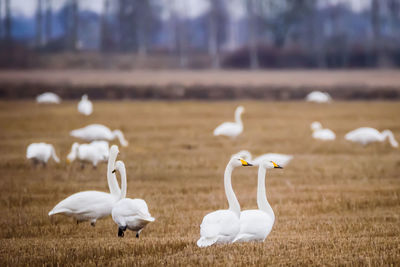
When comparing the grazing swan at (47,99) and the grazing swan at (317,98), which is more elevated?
the grazing swan at (47,99)

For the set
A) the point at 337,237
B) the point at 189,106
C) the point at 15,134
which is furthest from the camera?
the point at 189,106

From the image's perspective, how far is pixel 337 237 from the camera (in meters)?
9.00

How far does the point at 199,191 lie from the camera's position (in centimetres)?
1348

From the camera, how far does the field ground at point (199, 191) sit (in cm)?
789

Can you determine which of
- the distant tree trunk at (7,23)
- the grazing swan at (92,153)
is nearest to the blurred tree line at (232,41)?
the distant tree trunk at (7,23)

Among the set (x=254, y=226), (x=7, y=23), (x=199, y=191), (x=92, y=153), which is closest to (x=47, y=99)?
(x=92, y=153)

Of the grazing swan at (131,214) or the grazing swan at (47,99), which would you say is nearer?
the grazing swan at (131,214)

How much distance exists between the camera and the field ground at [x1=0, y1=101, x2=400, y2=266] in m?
7.89

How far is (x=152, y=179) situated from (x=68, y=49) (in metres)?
50.0

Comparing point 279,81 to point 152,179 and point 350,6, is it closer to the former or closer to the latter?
point 152,179

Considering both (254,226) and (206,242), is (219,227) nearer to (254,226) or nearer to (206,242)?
(206,242)

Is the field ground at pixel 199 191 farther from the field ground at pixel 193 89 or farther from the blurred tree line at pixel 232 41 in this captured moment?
the blurred tree line at pixel 232 41

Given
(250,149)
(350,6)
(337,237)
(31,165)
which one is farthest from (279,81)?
(350,6)

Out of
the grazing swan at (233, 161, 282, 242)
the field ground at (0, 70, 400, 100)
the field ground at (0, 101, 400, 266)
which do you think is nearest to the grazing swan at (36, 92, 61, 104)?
the field ground at (0, 70, 400, 100)
